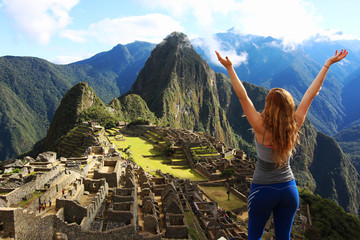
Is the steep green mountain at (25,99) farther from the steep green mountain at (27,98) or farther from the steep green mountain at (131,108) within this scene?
the steep green mountain at (131,108)

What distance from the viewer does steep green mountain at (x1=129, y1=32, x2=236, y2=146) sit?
162000 mm

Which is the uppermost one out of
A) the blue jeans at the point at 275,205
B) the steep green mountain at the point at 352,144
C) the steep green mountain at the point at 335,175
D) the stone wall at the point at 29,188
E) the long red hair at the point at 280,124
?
the long red hair at the point at 280,124

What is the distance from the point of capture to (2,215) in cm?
1012

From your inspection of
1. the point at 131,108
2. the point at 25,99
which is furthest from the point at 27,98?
the point at 131,108

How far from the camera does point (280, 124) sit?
3.14 metres

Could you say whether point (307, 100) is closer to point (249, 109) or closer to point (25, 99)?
point (249, 109)

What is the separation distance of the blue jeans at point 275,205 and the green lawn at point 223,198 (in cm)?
2406

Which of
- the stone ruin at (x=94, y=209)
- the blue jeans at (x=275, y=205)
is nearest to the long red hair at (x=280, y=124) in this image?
the blue jeans at (x=275, y=205)

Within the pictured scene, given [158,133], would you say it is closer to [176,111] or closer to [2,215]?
[2,215]

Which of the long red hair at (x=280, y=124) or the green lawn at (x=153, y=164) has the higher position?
the long red hair at (x=280, y=124)

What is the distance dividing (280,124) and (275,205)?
41.9 inches

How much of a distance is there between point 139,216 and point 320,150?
567 feet

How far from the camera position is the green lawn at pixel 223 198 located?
89.2 feet

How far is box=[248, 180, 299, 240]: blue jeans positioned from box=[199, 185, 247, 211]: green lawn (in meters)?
24.1
